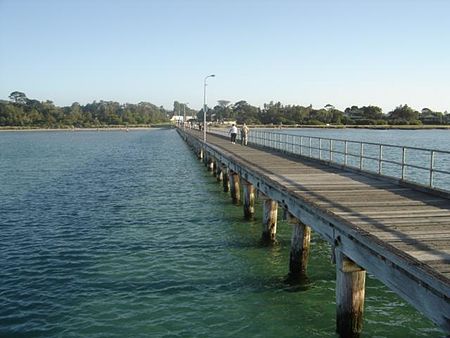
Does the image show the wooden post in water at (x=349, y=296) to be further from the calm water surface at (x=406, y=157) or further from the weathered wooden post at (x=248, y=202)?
the weathered wooden post at (x=248, y=202)

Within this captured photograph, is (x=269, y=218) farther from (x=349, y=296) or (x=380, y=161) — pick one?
(x=349, y=296)

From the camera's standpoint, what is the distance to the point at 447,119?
174125 mm

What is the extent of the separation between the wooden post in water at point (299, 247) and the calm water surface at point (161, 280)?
14.7 inches

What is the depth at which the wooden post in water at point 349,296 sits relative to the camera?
7777mm

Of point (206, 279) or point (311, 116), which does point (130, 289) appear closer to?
point (206, 279)

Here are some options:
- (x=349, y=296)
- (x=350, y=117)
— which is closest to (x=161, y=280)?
(x=349, y=296)

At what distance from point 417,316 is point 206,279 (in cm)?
475

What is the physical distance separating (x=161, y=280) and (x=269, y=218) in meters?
4.27

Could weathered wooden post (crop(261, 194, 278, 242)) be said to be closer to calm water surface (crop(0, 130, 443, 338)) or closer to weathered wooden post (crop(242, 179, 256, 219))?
calm water surface (crop(0, 130, 443, 338))

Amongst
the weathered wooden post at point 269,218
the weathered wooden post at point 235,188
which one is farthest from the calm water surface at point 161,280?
the weathered wooden post at point 235,188

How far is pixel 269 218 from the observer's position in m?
14.5

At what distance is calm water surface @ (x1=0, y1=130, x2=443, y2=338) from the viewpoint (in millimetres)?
9102

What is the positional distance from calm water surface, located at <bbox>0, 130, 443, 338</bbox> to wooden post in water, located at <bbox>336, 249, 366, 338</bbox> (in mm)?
454

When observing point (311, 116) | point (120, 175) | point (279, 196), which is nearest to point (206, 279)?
point (279, 196)
